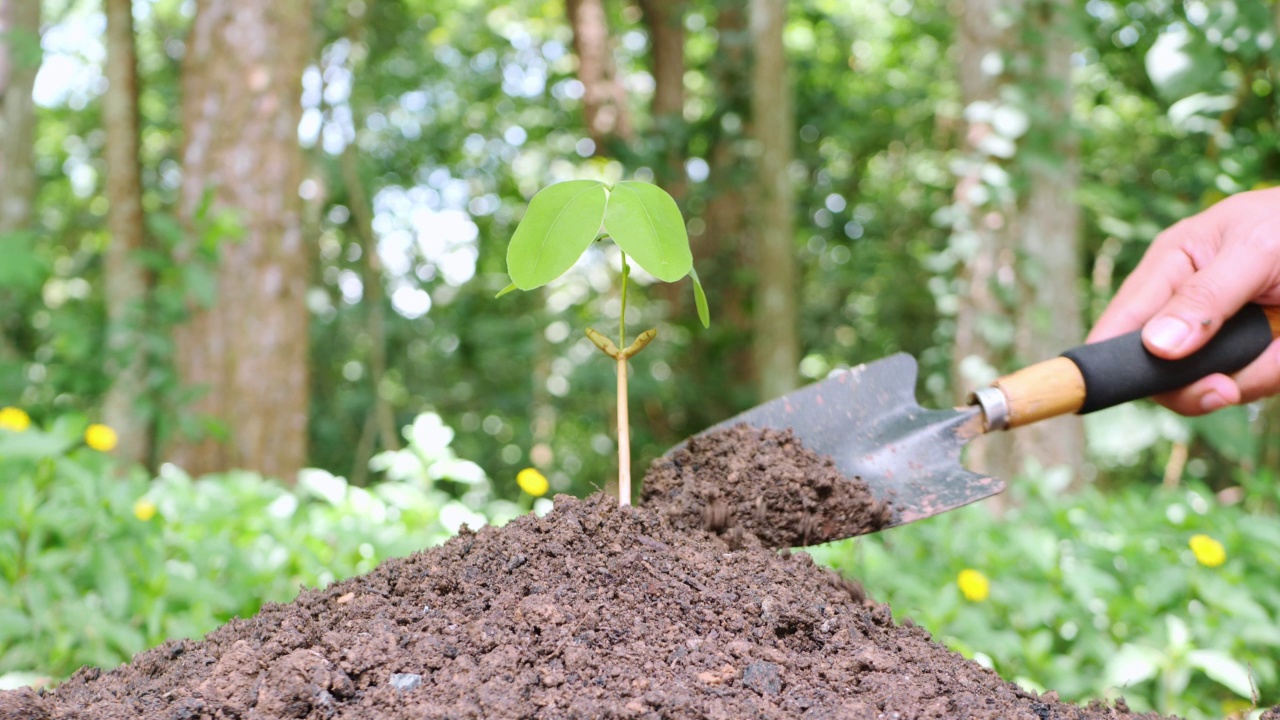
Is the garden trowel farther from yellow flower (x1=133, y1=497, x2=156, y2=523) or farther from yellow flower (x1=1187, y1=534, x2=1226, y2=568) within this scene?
yellow flower (x1=133, y1=497, x2=156, y2=523)

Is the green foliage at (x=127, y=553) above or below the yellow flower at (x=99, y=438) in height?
below

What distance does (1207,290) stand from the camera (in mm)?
1675

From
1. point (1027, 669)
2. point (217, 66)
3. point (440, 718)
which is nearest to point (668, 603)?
point (440, 718)

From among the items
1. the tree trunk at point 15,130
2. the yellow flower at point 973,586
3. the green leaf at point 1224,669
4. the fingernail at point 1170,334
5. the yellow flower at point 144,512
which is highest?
the tree trunk at point 15,130

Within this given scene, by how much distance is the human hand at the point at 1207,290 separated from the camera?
1.67 m

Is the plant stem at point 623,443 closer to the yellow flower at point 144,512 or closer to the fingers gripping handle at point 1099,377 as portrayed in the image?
the fingers gripping handle at point 1099,377

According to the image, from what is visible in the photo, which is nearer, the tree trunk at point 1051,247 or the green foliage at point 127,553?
the green foliage at point 127,553

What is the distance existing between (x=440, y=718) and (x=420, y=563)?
368mm

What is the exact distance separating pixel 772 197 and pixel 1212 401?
415cm

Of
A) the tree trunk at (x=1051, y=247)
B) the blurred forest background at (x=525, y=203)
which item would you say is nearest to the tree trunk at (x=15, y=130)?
the blurred forest background at (x=525, y=203)

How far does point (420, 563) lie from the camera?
4.10ft

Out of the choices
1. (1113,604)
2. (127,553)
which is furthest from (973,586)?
(127,553)

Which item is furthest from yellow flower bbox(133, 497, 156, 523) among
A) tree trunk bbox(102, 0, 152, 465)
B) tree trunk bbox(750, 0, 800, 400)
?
tree trunk bbox(750, 0, 800, 400)

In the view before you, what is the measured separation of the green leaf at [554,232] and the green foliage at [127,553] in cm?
79
